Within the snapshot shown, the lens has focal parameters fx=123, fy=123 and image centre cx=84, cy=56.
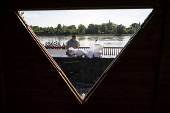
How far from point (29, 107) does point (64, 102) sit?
653 millimetres

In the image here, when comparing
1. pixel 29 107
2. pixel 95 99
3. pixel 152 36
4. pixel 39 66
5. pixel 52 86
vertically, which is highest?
pixel 152 36

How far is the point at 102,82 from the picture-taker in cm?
206

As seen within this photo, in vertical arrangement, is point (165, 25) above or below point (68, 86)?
above

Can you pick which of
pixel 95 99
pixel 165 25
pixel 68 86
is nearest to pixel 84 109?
pixel 95 99

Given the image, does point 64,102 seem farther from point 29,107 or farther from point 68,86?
point 29,107

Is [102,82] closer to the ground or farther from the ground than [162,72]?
closer to the ground

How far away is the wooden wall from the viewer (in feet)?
6.00

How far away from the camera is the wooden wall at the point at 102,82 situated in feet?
6.00

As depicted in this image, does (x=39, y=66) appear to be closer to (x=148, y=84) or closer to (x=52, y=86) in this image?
(x=52, y=86)

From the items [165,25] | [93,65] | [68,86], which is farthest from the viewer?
[93,65]

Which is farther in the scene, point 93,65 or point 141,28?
point 93,65

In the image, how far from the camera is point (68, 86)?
2.10 meters

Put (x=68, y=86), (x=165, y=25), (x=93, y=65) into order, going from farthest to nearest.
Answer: (x=93, y=65) < (x=68, y=86) < (x=165, y=25)

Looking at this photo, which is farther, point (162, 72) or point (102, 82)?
point (102, 82)
